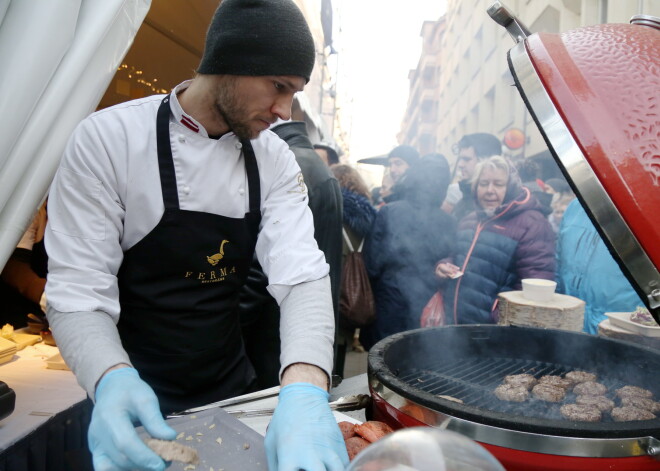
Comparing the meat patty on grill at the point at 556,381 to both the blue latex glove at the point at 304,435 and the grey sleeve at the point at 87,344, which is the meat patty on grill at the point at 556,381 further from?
the grey sleeve at the point at 87,344

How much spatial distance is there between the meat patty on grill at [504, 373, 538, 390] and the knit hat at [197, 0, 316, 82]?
4.68 feet

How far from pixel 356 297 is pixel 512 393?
2.04 m

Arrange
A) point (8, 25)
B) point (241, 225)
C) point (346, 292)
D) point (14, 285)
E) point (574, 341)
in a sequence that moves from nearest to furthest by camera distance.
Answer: point (8, 25)
point (241, 225)
point (574, 341)
point (14, 285)
point (346, 292)

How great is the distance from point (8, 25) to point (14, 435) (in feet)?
5.03


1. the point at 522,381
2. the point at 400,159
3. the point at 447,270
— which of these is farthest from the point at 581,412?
the point at 400,159

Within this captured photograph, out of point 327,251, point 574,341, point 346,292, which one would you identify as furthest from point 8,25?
point 346,292

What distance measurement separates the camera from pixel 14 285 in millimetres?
3215

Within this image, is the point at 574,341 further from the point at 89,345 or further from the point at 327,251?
the point at 89,345

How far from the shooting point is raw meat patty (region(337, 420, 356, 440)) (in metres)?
1.29

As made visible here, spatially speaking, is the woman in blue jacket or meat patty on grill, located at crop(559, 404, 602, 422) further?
the woman in blue jacket

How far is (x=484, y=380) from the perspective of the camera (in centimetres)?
177

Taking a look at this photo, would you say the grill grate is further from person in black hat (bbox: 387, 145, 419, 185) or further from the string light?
the string light

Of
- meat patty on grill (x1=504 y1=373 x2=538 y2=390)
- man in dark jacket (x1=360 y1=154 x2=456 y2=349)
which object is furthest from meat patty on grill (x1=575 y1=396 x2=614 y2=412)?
man in dark jacket (x1=360 y1=154 x2=456 y2=349)

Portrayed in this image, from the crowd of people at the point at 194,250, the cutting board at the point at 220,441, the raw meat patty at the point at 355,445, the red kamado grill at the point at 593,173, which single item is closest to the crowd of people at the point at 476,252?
the crowd of people at the point at 194,250
